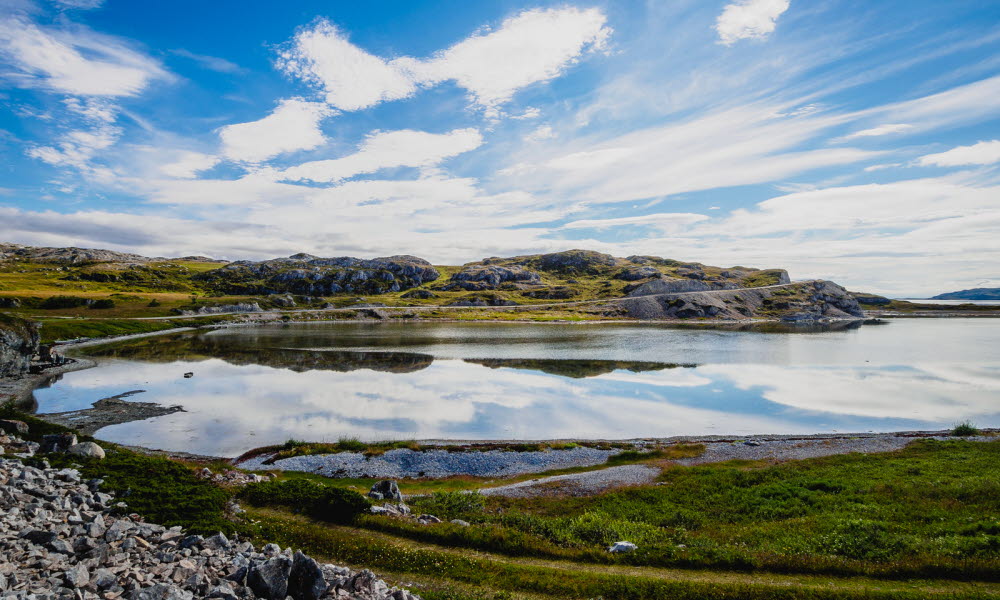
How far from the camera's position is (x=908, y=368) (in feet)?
296

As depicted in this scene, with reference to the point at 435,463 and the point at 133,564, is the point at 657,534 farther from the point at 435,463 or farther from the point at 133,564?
the point at 435,463

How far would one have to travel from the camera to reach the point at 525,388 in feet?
245

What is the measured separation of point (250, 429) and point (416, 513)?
35.9 meters

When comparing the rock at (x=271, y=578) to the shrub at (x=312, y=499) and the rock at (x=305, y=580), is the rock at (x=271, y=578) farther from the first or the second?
the shrub at (x=312, y=499)

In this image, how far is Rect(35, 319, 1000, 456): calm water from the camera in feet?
174

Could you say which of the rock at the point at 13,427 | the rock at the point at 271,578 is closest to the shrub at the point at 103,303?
the rock at the point at 13,427

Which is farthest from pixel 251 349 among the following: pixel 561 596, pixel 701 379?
pixel 561 596

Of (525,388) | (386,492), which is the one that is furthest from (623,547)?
(525,388)

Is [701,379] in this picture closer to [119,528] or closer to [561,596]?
[561,596]

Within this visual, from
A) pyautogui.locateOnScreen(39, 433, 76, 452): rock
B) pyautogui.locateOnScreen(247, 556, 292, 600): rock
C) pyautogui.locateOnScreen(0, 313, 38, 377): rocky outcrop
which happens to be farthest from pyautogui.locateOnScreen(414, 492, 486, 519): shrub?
pyautogui.locateOnScreen(0, 313, 38, 377): rocky outcrop

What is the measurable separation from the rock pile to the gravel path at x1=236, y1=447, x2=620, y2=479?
22604 mm

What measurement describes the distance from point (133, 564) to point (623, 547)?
58.0 ft

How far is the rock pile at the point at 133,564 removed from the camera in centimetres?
1214

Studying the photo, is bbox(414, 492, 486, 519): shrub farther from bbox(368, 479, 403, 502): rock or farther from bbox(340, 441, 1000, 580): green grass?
bbox(368, 479, 403, 502): rock
